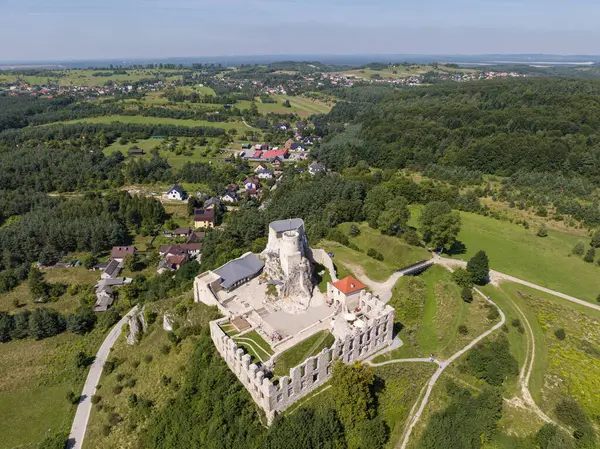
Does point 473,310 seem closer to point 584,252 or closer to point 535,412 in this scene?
point 535,412

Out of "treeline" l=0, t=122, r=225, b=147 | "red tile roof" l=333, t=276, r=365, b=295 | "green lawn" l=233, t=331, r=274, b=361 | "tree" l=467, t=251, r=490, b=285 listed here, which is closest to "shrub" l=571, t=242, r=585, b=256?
"tree" l=467, t=251, r=490, b=285

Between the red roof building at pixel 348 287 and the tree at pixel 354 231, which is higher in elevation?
the red roof building at pixel 348 287

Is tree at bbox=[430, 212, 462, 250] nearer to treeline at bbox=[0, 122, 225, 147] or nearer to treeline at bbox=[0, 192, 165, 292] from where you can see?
treeline at bbox=[0, 192, 165, 292]

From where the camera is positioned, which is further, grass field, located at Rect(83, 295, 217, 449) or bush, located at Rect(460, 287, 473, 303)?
bush, located at Rect(460, 287, 473, 303)

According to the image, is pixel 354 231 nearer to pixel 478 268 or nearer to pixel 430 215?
pixel 430 215

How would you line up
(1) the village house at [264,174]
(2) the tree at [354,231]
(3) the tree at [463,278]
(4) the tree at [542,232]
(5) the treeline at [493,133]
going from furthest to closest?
(1) the village house at [264,174]
(5) the treeline at [493,133]
(4) the tree at [542,232]
(2) the tree at [354,231]
(3) the tree at [463,278]

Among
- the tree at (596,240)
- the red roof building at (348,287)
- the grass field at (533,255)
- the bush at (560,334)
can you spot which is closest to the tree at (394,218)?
the grass field at (533,255)

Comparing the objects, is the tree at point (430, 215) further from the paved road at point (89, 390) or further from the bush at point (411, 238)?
the paved road at point (89, 390)
